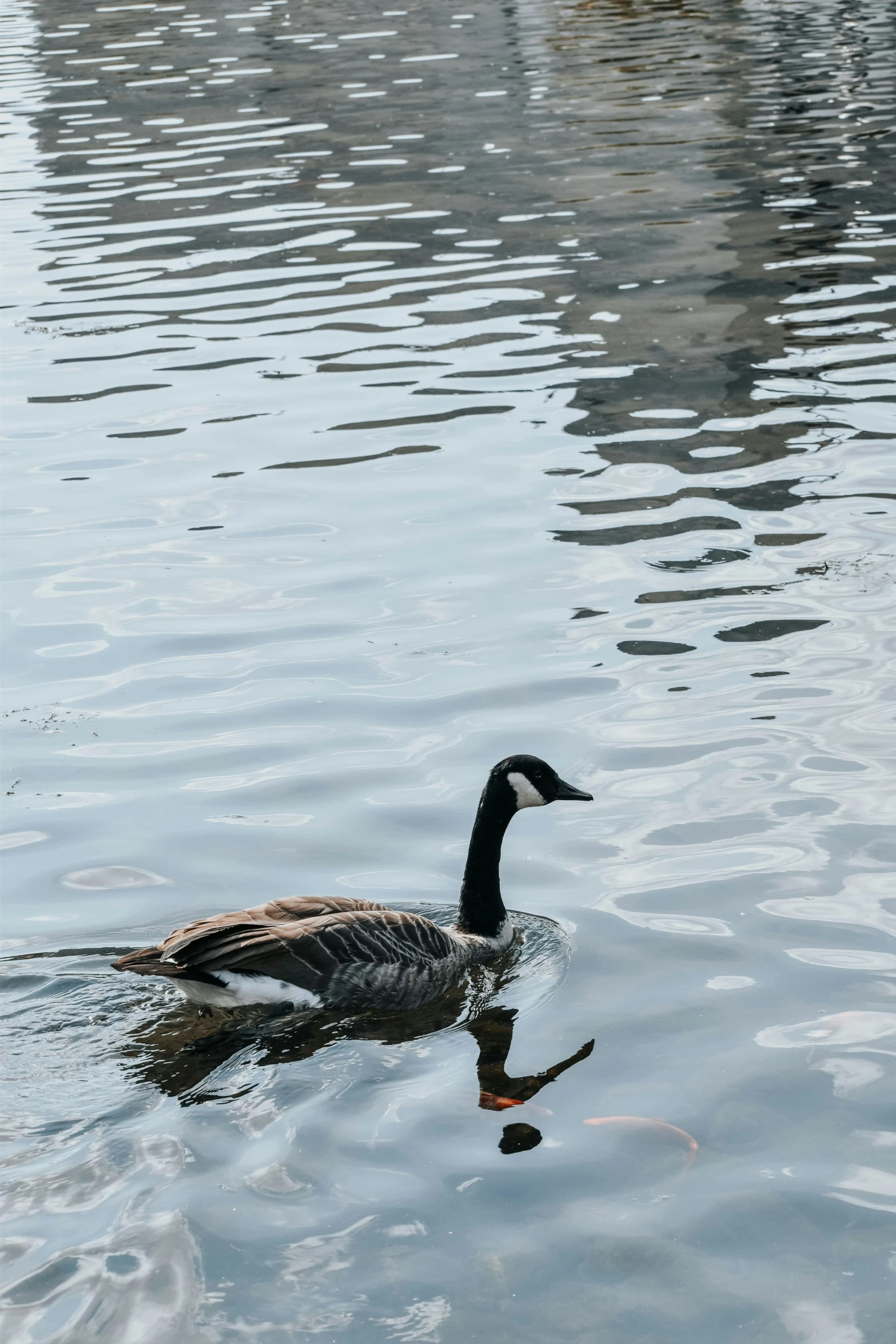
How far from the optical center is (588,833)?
811 cm

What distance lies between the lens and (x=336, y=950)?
6602 millimetres

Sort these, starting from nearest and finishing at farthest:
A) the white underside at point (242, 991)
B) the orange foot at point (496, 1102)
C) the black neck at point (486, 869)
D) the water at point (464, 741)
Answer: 1. the water at point (464, 741)
2. the orange foot at point (496, 1102)
3. the white underside at point (242, 991)
4. the black neck at point (486, 869)

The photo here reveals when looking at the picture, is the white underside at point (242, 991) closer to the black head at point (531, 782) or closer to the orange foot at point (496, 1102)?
the orange foot at point (496, 1102)

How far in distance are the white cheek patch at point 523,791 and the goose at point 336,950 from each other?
17cm

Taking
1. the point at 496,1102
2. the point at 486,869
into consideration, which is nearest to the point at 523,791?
the point at 486,869

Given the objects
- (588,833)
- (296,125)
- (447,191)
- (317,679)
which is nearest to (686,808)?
(588,833)

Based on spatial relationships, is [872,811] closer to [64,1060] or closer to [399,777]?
[399,777]

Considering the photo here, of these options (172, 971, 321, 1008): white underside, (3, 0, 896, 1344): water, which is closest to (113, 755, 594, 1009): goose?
(172, 971, 321, 1008): white underside

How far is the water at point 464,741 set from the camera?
5.20 meters

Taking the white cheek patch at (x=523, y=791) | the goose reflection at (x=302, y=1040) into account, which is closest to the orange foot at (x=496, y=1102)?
the goose reflection at (x=302, y=1040)

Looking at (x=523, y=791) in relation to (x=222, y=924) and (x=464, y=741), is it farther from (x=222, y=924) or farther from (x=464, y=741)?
(x=222, y=924)

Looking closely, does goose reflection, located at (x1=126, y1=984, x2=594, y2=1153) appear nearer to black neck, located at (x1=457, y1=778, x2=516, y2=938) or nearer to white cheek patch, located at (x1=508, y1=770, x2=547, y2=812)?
black neck, located at (x1=457, y1=778, x2=516, y2=938)

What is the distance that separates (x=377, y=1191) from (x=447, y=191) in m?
18.8

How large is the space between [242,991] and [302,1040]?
33 centimetres
